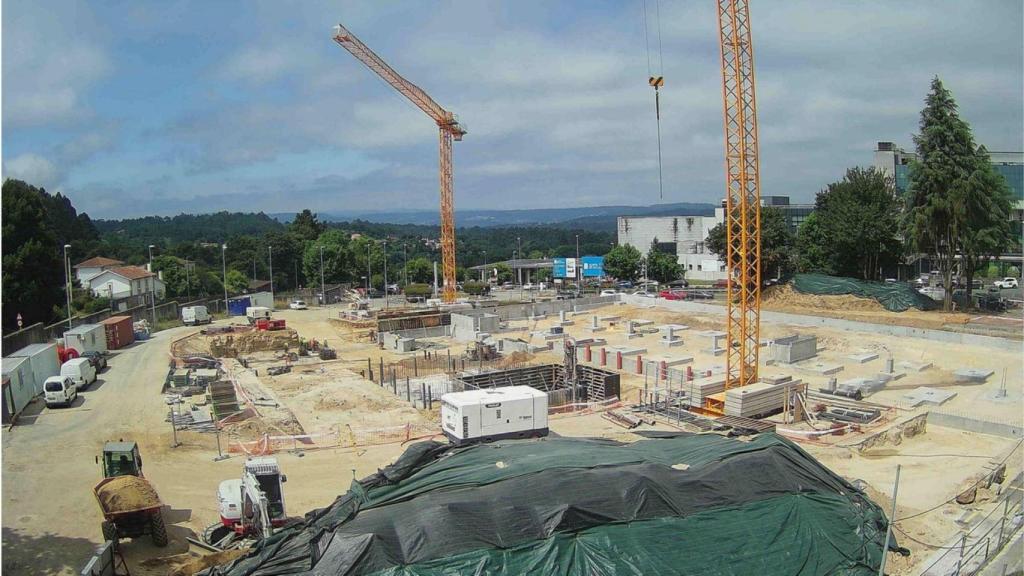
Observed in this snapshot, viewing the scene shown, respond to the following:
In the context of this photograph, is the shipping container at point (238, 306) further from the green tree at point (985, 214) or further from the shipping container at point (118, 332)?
the green tree at point (985, 214)

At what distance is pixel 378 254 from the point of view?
3465 inches

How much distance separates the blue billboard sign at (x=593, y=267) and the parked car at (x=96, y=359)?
61.3m

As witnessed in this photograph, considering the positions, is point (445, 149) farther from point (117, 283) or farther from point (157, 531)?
point (157, 531)

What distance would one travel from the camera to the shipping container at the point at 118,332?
1468 inches

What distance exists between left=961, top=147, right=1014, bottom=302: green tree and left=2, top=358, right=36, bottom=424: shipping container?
49.6 meters

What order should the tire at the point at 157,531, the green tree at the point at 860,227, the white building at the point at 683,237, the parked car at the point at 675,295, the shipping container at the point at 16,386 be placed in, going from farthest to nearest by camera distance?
the white building at the point at 683,237, the parked car at the point at 675,295, the green tree at the point at 860,227, the shipping container at the point at 16,386, the tire at the point at 157,531

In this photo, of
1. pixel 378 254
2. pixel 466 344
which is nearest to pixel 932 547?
pixel 466 344

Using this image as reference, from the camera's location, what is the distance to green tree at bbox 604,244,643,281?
8194cm

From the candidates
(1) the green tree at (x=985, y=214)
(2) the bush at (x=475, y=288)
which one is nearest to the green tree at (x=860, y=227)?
(1) the green tree at (x=985, y=214)

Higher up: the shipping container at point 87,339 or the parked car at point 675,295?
the shipping container at point 87,339

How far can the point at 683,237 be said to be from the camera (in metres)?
114

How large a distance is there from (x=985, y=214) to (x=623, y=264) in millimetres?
41498

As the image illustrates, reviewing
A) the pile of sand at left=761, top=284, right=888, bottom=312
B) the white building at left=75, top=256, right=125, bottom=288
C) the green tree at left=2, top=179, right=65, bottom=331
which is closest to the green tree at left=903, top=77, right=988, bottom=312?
the pile of sand at left=761, top=284, right=888, bottom=312

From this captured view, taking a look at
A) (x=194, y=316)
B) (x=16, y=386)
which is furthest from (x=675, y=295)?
(x=16, y=386)
